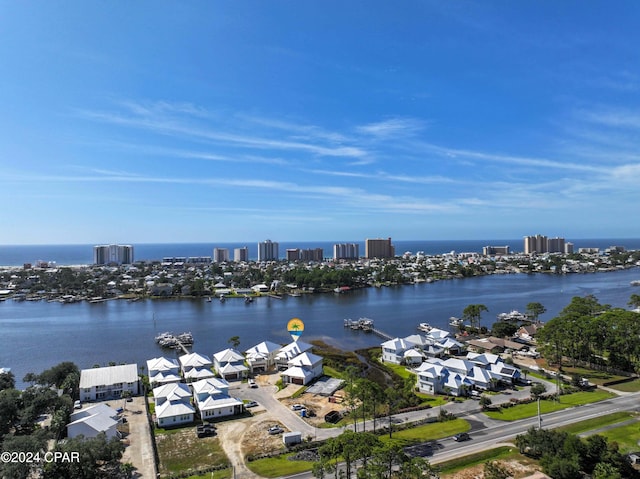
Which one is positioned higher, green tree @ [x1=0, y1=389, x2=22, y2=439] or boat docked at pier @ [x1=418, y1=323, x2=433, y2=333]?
green tree @ [x1=0, y1=389, x2=22, y2=439]

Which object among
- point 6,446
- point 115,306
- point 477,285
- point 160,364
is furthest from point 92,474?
point 477,285

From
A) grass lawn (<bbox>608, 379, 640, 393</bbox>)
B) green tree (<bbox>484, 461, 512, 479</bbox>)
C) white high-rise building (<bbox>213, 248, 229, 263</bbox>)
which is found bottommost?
grass lawn (<bbox>608, 379, 640, 393</bbox>)

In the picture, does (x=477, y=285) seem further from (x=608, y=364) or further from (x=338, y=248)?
(x=338, y=248)

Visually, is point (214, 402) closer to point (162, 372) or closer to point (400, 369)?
point (162, 372)

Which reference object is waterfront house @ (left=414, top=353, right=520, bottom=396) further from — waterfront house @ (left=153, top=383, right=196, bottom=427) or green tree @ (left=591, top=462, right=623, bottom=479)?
waterfront house @ (left=153, top=383, right=196, bottom=427)

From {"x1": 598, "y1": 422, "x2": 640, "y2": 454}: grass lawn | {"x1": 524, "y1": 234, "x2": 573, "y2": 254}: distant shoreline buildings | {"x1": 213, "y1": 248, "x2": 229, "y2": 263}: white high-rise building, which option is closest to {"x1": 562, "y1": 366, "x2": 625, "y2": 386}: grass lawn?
{"x1": 598, "y1": 422, "x2": 640, "y2": 454}: grass lawn

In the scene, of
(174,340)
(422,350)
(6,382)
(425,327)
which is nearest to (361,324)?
(425,327)
